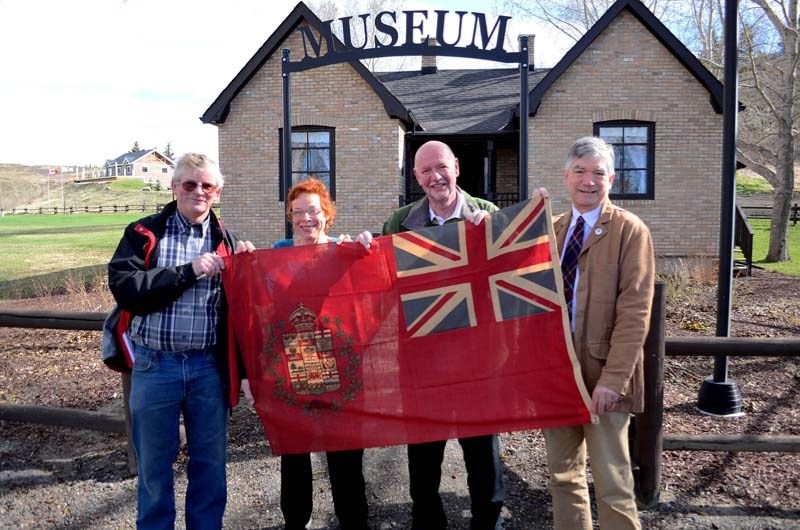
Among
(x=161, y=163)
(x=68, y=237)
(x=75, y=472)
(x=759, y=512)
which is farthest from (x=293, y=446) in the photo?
(x=161, y=163)

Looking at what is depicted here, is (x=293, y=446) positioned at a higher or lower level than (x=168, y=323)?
lower

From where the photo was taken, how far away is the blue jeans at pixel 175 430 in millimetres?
3061

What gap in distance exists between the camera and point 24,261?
787 inches

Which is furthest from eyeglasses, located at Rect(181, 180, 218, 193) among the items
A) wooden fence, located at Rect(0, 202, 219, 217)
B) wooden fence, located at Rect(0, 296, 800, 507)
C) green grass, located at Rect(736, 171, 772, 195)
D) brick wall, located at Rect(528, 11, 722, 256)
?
wooden fence, located at Rect(0, 202, 219, 217)

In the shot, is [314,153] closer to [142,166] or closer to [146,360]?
[146,360]

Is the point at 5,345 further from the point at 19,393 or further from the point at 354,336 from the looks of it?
the point at 354,336

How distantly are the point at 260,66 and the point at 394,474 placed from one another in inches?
532

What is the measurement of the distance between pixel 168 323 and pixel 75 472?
7.49 feet

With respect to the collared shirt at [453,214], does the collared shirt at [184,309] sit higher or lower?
lower

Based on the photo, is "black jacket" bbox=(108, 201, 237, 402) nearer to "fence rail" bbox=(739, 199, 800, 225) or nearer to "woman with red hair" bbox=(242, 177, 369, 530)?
"woman with red hair" bbox=(242, 177, 369, 530)

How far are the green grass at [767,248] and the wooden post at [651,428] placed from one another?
12.4 metres

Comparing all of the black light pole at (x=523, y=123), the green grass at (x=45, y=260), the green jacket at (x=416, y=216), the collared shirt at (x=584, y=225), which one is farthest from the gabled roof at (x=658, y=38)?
the collared shirt at (x=584, y=225)

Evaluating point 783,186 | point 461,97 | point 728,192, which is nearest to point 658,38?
point 783,186

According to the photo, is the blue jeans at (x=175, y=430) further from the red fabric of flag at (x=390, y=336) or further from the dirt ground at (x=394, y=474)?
the dirt ground at (x=394, y=474)
